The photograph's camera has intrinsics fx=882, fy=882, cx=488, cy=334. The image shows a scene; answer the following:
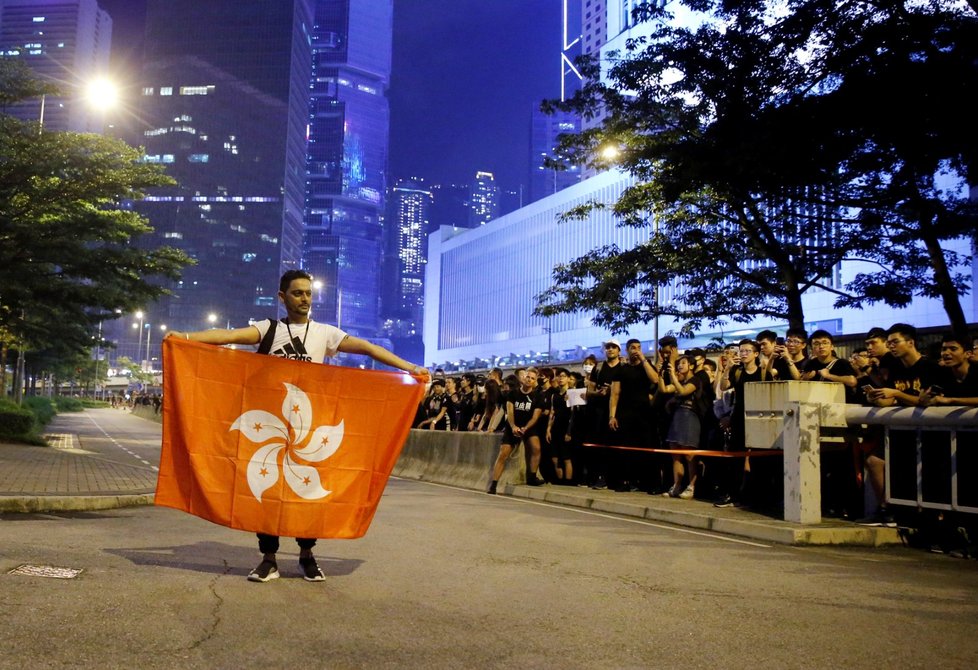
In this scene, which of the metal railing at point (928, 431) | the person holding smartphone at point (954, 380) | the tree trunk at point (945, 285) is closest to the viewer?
the metal railing at point (928, 431)

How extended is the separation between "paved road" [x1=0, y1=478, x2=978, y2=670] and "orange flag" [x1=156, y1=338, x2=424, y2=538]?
453 mm

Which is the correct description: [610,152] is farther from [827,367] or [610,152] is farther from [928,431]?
[928,431]

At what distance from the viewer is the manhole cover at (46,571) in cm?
556

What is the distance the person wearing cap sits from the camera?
1383 centimetres

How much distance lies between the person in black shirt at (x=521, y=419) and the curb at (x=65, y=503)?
18.9ft

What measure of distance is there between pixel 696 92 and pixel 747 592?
18.4 meters

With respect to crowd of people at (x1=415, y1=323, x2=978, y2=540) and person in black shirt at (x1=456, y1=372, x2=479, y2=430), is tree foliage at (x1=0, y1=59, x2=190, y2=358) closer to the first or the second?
person in black shirt at (x1=456, y1=372, x2=479, y2=430)

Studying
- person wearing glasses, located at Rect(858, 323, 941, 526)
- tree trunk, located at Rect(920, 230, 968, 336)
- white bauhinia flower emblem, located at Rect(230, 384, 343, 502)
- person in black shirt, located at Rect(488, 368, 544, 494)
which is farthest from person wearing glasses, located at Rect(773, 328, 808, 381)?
tree trunk, located at Rect(920, 230, 968, 336)

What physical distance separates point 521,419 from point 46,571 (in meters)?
9.52

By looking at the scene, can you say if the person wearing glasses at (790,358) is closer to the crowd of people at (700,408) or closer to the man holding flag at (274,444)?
the crowd of people at (700,408)

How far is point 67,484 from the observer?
1180cm

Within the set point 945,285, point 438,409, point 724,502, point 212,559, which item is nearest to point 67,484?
point 212,559

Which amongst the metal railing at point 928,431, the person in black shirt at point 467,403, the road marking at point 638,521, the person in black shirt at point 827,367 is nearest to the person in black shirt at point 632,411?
the road marking at point 638,521

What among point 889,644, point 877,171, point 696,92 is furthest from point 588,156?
point 889,644
